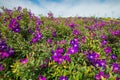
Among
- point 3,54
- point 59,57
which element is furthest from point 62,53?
point 3,54

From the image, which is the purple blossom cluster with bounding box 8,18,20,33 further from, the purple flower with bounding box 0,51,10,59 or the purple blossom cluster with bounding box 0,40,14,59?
the purple flower with bounding box 0,51,10,59

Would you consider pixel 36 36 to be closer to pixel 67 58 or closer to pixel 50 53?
pixel 50 53

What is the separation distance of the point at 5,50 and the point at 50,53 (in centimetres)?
87

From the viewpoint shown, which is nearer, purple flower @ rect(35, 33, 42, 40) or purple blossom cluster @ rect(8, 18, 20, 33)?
purple flower @ rect(35, 33, 42, 40)

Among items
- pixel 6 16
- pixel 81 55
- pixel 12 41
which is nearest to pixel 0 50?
pixel 12 41

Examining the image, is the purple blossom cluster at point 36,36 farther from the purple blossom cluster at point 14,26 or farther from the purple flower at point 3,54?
the purple flower at point 3,54

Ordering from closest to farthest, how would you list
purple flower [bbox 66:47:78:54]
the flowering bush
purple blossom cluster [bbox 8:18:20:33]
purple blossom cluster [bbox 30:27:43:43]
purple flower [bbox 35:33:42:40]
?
the flowering bush < purple flower [bbox 66:47:78:54] < purple blossom cluster [bbox 30:27:43:43] < purple flower [bbox 35:33:42:40] < purple blossom cluster [bbox 8:18:20:33]

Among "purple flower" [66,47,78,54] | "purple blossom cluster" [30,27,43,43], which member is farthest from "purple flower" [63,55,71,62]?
"purple blossom cluster" [30,27,43,43]

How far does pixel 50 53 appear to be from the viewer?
14.3 feet

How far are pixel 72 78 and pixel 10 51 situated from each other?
Result: 1.55 metres

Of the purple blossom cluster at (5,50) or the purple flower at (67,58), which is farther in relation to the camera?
the purple blossom cluster at (5,50)

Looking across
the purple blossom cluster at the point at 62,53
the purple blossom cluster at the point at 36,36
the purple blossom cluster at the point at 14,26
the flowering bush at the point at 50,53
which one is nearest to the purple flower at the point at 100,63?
the flowering bush at the point at 50,53

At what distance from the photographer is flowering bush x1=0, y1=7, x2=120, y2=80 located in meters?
3.84

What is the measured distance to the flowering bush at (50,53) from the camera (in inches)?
151
